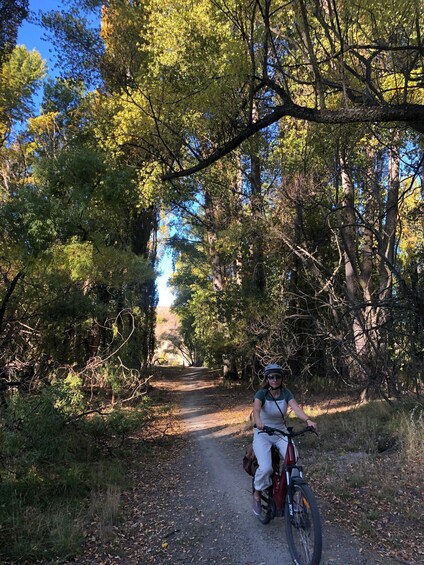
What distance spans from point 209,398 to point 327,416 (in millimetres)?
9339

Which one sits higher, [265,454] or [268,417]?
[268,417]

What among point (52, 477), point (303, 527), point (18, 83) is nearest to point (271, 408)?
point (303, 527)

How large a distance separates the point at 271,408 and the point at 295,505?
1023 millimetres

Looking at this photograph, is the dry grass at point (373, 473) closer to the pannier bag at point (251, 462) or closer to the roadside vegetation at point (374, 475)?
the roadside vegetation at point (374, 475)

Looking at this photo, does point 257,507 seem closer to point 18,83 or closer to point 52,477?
point 52,477

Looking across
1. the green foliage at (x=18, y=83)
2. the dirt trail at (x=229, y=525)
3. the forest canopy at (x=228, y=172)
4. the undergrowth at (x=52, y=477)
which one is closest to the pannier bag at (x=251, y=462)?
the dirt trail at (x=229, y=525)

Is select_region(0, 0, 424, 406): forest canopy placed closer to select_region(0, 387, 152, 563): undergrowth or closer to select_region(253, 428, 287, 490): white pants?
select_region(0, 387, 152, 563): undergrowth

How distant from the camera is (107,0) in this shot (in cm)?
865

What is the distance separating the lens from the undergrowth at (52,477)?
505cm

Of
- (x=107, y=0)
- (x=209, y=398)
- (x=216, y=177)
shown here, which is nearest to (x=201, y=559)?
(x=107, y=0)

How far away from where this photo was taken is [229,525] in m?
5.35

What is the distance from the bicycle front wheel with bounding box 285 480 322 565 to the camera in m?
3.85

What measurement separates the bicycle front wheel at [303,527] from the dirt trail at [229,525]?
23cm

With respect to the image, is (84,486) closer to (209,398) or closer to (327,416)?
(327,416)
